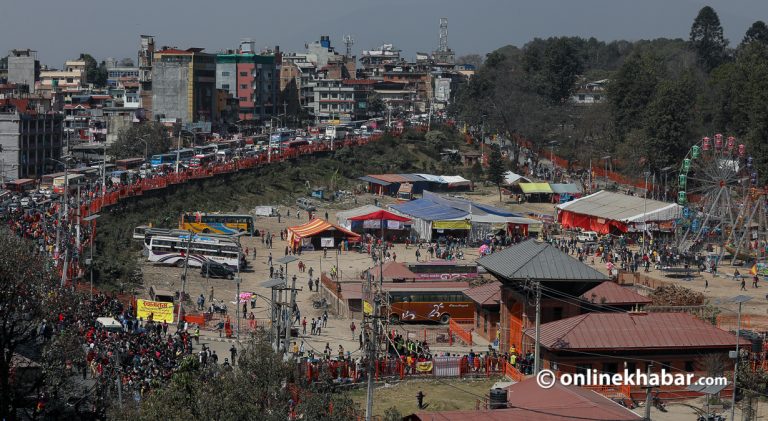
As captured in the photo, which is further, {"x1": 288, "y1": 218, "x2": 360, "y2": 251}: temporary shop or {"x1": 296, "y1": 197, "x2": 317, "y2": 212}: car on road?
{"x1": 296, "y1": 197, "x2": 317, "y2": 212}: car on road

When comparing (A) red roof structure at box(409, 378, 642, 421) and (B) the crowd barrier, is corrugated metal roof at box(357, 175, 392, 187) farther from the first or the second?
(A) red roof structure at box(409, 378, 642, 421)

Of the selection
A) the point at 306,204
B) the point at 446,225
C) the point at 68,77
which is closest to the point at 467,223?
the point at 446,225

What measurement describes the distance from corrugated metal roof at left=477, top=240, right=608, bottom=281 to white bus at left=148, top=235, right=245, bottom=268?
18.2 m

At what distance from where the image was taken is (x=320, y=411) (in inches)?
831

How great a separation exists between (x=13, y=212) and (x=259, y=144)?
4748 centimetres

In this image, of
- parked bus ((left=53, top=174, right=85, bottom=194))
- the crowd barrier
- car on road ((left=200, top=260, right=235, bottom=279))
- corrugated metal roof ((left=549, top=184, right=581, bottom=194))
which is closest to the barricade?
the crowd barrier

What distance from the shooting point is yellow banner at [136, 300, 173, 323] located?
131 ft

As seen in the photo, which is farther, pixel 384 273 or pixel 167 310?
pixel 384 273

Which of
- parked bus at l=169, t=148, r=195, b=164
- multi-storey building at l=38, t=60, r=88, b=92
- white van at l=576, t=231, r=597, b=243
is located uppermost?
multi-storey building at l=38, t=60, r=88, b=92

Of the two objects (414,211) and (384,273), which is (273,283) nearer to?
(384,273)

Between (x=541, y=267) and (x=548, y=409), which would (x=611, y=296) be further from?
(x=548, y=409)

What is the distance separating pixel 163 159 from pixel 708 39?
68.3m

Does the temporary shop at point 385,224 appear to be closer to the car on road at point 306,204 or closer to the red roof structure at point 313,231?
the red roof structure at point 313,231

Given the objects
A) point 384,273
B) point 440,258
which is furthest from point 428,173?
point 384,273
